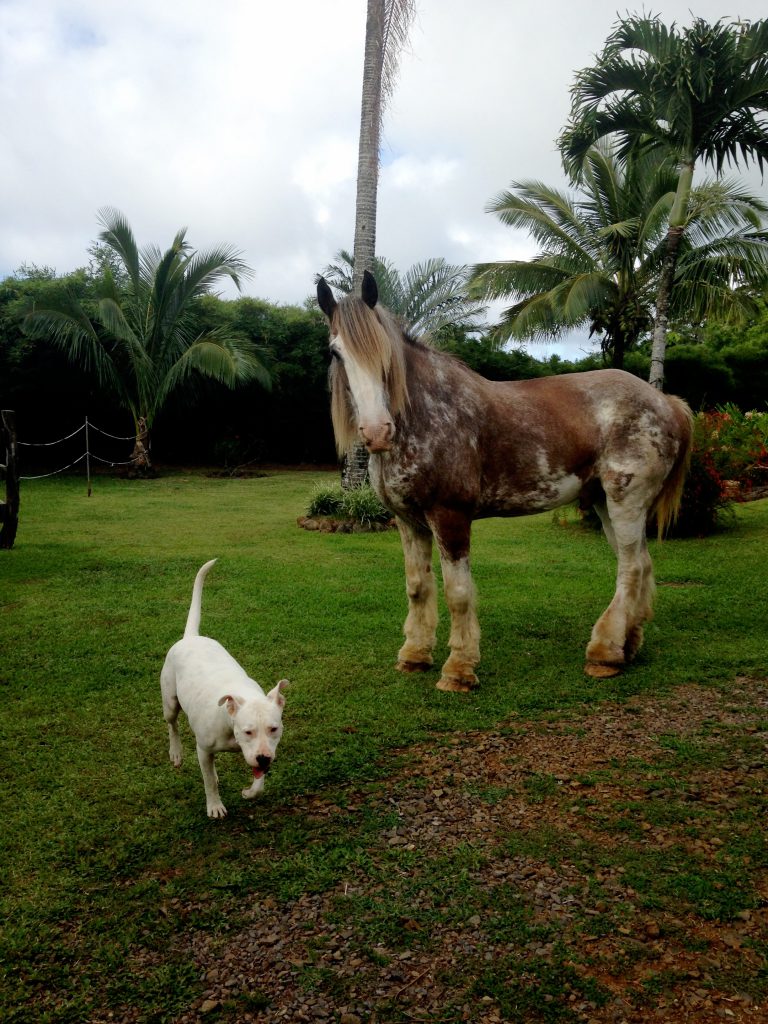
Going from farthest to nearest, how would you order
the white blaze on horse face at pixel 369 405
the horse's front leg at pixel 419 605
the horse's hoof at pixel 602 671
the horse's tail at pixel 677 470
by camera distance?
the horse's tail at pixel 677 470 → the horse's front leg at pixel 419 605 → the horse's hoof at pixel 602 671 → the white blaze on horse face at pixel 369 405

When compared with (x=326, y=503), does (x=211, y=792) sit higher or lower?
lower

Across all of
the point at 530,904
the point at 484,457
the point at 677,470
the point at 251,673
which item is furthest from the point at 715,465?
the point at 530,904

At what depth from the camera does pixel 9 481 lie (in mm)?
7980

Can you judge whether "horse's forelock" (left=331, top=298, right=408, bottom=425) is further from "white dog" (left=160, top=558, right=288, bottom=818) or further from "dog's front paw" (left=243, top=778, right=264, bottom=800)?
"dog's front paw" (left=243, top=778, right=264, bottom=800)

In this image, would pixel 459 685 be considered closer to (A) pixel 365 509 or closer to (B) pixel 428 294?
(A) pixel 365 509

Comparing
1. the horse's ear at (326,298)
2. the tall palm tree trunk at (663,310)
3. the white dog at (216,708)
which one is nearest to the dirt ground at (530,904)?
the white dog at (216,708)

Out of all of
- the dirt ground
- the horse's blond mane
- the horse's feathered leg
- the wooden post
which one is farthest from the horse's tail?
the wooden post

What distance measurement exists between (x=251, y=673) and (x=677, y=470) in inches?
133

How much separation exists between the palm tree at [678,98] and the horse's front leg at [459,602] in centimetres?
964

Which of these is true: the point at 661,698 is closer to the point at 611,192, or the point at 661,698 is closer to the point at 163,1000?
the point at 163,1000

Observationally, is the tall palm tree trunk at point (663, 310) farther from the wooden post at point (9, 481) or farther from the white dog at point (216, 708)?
the white dog at point (216, 708)

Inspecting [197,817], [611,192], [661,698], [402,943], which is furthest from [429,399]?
[611,192]

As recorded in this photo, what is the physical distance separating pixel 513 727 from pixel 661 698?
1.07 meters

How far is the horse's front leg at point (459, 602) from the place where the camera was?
4508mm
